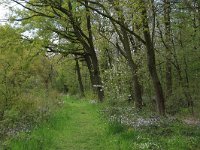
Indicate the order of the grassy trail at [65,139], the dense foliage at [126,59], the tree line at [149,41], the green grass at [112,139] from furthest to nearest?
the tree line at [149,41] < the dense foliage at [126,59] < the grassy trail at [65,139] < the green grass at [112,139]

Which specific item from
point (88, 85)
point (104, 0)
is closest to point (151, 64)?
point (104, 0)

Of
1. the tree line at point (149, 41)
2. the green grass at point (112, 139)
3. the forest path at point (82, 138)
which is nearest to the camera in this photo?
the green grass at point (112, 139)

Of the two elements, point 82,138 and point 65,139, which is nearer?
point 65,139

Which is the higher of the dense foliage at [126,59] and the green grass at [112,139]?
the dense foliage at [126,59]

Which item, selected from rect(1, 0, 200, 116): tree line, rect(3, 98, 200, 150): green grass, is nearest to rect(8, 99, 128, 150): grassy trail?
rect(3, 98, 200, 150): green grass

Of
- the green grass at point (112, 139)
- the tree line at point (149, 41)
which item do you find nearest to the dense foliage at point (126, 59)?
the tree line at point (149, 41)

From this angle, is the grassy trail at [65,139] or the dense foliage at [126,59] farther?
the dense foliage at [126,59]

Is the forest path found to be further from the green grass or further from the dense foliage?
the dense foliage

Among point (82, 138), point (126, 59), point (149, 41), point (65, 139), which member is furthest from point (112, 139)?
point (126, 59)

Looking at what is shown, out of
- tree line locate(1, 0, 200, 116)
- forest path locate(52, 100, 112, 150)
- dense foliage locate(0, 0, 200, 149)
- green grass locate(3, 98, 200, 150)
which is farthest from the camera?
tree line locate(1, 0, 200, 116)

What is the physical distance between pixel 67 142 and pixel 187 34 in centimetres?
992

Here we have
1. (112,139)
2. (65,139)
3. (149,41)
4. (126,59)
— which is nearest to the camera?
(112,139)

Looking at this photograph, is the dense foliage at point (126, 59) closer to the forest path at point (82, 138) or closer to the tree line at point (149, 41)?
the tree line at point (149, 41)

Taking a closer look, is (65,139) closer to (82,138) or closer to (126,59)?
(82,138)
